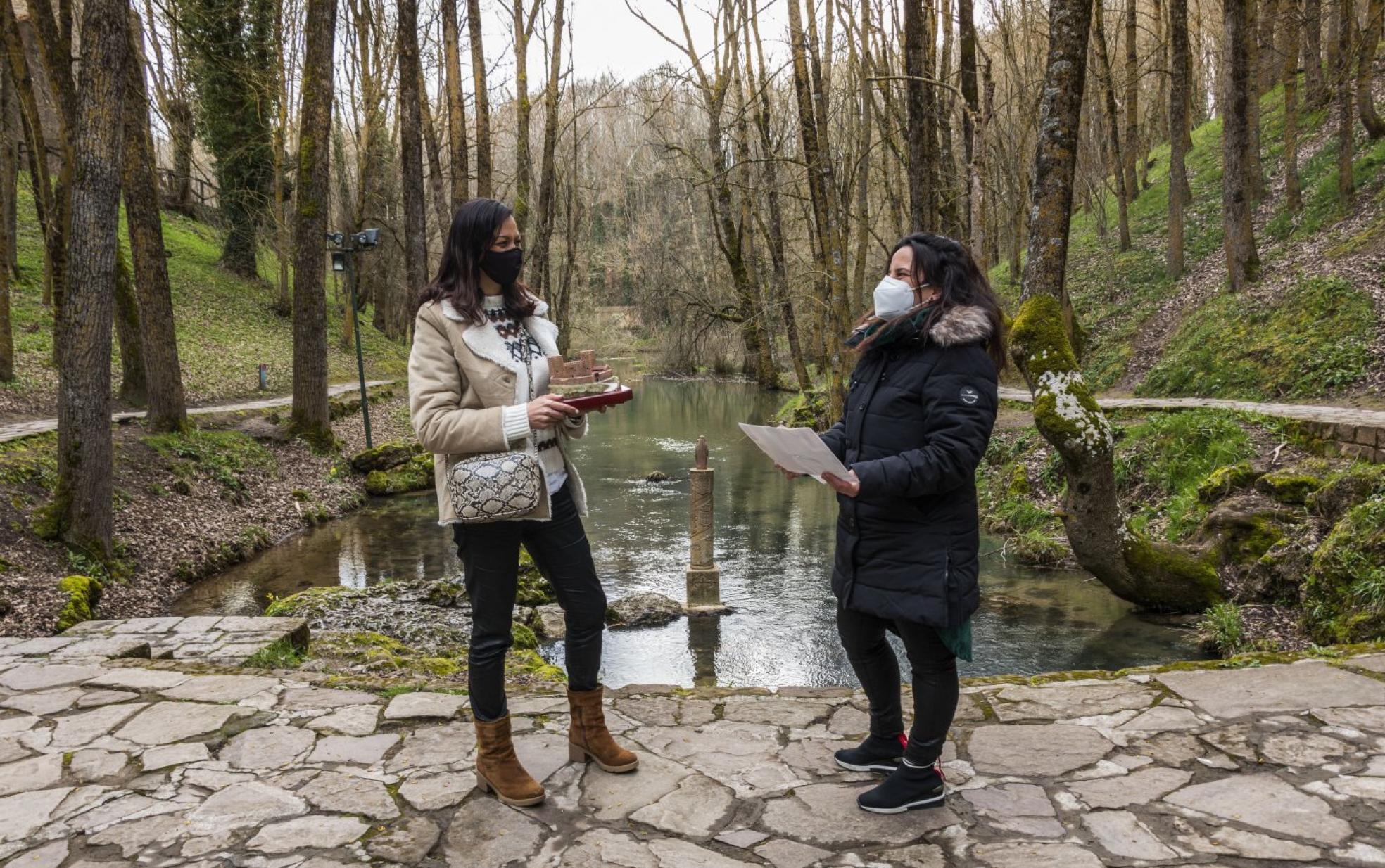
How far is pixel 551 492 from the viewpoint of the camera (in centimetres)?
328

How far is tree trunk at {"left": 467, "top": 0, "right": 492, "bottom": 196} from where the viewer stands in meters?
18.4

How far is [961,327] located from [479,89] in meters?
18.4

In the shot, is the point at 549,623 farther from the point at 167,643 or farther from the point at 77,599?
the point at 77,599

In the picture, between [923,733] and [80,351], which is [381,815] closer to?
[923,733]

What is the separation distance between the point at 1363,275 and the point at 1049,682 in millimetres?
11379

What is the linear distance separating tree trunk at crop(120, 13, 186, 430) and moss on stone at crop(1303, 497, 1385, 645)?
41.6 feet

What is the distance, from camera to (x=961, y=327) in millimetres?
2910

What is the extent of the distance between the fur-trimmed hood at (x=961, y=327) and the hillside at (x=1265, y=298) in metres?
9.49

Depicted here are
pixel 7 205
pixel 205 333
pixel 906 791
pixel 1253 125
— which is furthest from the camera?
pixel 205 333

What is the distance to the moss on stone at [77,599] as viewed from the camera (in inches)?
268

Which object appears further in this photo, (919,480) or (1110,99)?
(1110,99)

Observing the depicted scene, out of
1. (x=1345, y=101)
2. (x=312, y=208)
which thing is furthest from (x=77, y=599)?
(x=1345, y=101)

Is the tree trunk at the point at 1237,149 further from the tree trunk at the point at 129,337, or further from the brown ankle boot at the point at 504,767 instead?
the tree trunk at the point at 129,337

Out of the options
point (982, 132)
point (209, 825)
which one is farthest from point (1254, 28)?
point (209, 825)
